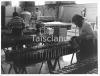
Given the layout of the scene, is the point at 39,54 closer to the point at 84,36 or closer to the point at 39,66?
the point at 39,66

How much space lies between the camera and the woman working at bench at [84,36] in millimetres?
1825

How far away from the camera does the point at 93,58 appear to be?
1.83 m

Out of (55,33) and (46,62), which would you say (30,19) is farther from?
(46,62)

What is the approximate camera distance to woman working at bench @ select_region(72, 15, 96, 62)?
183 centimetres

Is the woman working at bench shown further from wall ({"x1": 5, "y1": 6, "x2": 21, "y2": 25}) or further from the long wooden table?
wall ({"x1": 5, "y1": 6, "x2": 21, "y2": 25})

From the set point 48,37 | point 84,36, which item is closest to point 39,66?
point 48,37

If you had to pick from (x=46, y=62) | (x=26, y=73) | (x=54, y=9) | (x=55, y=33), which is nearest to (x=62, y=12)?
(x=54, y=9)

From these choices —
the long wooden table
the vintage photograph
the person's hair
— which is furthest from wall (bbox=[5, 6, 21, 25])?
the person's hair

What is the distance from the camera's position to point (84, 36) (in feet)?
6.02

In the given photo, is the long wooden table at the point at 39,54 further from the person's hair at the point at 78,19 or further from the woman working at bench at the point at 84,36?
the person's hair at the point at 78,19

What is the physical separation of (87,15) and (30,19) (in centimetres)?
48

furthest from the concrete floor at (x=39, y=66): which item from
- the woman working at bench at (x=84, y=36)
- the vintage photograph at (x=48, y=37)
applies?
the woman working at bench at (x=84, y=36)

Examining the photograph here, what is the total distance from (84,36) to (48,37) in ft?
1.00

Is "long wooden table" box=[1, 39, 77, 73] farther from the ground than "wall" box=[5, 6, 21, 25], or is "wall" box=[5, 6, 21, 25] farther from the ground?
"wall" box=[5, 6, 21, 25]
